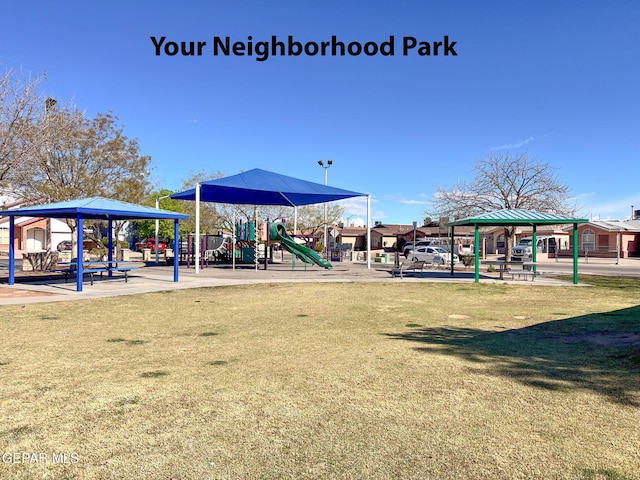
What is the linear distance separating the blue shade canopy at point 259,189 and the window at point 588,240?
107 feet

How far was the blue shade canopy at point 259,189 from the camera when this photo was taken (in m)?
22.4

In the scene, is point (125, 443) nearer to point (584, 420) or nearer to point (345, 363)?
point (345, 363)

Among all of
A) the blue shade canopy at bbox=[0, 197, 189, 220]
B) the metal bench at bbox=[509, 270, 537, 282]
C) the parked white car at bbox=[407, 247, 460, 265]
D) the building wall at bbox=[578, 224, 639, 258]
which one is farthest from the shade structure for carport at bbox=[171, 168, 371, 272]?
the building wall at bbox=[578, 224, 639, 258]

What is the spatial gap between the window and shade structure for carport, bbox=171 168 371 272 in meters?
32.4

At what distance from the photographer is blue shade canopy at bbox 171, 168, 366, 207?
22.4 meters

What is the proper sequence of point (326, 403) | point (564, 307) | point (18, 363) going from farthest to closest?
point (564, 307) → point (18, 363) → point (326, 403)

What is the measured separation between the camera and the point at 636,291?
49.5ft

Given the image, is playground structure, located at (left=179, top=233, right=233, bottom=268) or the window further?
the window

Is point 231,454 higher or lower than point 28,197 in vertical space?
lower

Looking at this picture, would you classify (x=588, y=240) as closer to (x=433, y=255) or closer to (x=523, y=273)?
(x=433, y=255)

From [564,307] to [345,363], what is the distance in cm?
765

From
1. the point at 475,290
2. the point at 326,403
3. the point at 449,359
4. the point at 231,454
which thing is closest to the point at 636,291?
the point at 475,290

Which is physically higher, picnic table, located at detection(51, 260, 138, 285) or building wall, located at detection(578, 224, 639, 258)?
building wall, located at detection(578, 224, 639, 258)

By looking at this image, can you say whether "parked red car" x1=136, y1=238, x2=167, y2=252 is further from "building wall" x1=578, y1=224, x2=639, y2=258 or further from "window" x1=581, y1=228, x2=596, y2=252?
"window" x1=581, y1=228, x2=596, y2=252
